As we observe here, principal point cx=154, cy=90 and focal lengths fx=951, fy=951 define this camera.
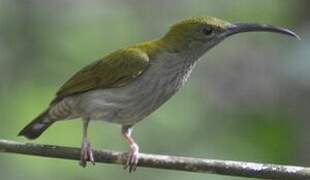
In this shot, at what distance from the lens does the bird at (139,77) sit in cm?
582

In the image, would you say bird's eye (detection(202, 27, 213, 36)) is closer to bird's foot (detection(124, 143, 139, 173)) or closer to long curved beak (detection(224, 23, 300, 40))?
long curved beak (detection(224, 23, 300, 40))

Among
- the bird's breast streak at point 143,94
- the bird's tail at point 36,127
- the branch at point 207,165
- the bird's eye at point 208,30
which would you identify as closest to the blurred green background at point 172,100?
the bird's eye at point 208,30

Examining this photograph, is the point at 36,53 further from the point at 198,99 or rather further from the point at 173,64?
the point at 173,64

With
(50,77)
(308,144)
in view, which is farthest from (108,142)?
(308,144)

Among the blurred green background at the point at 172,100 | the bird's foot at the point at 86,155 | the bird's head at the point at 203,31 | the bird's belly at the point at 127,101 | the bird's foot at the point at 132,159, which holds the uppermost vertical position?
the bird's head at the point at 203,31

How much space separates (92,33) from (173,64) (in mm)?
3851

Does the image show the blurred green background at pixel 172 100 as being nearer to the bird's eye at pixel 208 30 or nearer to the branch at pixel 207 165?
the bird's eye at pixel 208 30

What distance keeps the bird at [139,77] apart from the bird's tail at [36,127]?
112 millimetres

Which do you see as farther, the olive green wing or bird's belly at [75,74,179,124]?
the olive green wing

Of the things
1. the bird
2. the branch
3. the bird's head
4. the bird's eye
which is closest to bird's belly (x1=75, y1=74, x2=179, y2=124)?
the bird

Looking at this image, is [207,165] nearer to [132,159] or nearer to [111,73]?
[132,159]

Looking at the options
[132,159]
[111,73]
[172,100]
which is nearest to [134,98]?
[111,73]

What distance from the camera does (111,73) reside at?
20.2ft

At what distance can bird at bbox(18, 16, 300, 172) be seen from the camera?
5824 millimetres
